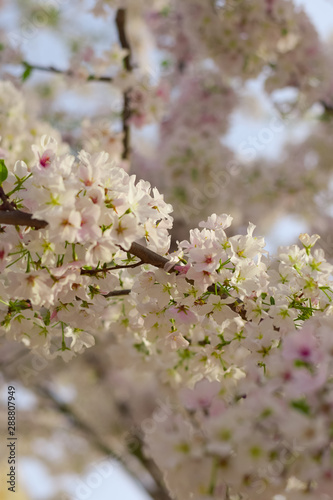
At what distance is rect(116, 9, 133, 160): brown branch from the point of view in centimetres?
232

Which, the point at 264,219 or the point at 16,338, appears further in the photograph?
the point at 264,219

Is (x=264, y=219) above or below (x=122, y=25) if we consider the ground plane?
below

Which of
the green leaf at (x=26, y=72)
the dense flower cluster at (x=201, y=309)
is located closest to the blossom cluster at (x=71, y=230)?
the dense flower cluster at (x=201, y=309)

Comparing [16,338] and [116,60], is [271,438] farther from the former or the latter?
[116,60]

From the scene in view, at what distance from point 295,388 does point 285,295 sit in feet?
1.37

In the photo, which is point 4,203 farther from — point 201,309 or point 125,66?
point 125,66

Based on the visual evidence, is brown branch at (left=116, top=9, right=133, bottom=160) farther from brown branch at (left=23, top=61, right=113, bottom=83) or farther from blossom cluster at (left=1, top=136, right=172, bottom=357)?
blossom cluster at (left=1, top=136, right=172, bottom=357)

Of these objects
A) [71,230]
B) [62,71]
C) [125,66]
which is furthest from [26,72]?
[71,230]

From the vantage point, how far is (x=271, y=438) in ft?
1.86

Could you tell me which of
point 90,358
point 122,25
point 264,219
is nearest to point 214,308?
point 122,25

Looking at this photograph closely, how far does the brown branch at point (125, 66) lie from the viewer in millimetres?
2324

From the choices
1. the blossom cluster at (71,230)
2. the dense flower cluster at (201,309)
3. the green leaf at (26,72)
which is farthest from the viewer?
the green leaf at (26,72)

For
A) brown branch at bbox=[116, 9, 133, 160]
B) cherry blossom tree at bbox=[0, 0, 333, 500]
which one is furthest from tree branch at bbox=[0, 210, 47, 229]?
brown branch at bbox=[116, 9, 133, 160]

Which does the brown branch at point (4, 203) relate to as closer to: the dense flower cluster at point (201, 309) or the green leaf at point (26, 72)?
the dense flower cluster at point (201, 309)
